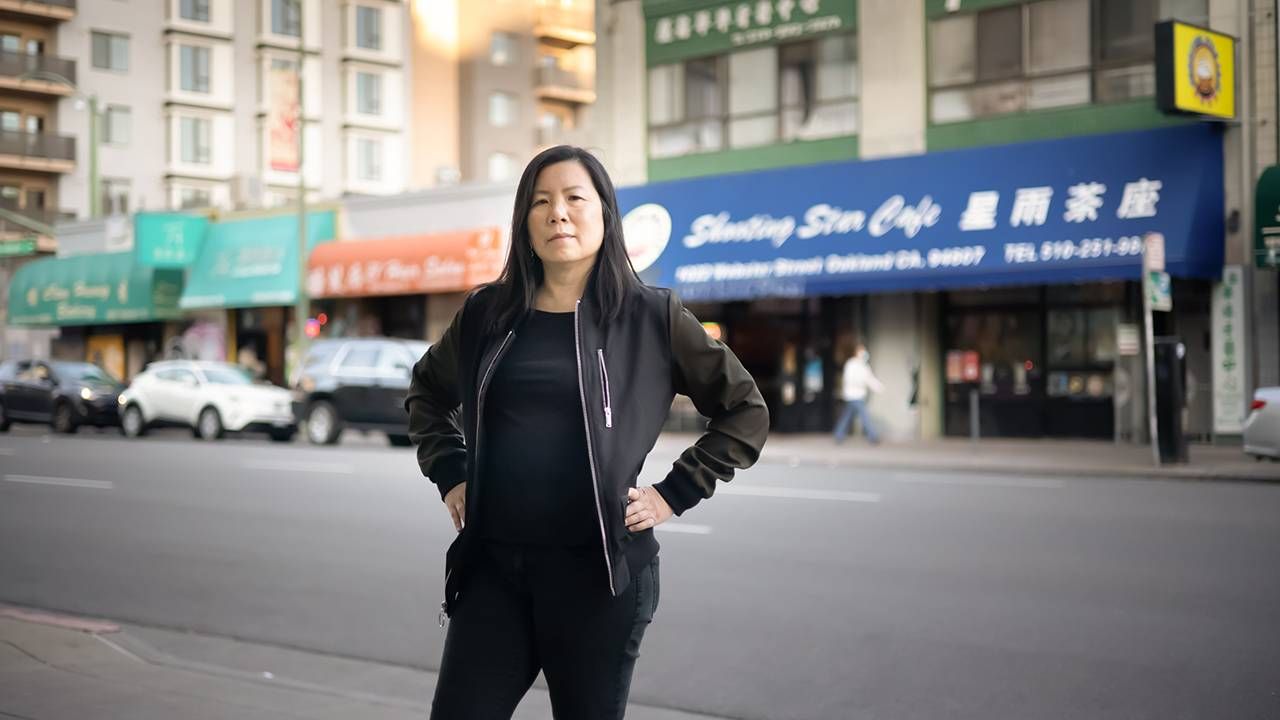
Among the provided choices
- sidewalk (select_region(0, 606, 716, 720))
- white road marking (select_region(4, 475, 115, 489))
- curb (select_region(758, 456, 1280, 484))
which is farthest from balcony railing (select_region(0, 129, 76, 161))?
sidewalk (select_region(0, 606, 716, 720))

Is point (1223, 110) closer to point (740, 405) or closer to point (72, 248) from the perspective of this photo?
point (740, 405)

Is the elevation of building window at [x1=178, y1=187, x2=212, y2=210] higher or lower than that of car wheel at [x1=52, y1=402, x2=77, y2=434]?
higher

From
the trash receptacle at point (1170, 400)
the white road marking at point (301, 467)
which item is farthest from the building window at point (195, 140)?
the trash receptacle at point (1170, 400)

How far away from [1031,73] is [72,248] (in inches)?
1189

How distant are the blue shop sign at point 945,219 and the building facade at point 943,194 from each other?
0.04 m

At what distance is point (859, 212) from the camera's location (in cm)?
2188

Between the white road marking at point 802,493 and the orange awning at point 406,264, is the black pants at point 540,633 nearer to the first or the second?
the white road marking at point 802,493

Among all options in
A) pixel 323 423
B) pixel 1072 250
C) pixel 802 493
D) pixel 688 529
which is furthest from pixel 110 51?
pixel 688 529

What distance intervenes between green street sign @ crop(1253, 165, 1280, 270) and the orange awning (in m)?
14.1

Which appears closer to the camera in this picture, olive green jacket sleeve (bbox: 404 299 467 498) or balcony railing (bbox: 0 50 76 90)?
olive green jacket sleeve (bbox: 404 299 467 498)

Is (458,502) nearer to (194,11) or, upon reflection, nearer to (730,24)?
(194,11)

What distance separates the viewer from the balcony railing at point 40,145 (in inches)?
1195

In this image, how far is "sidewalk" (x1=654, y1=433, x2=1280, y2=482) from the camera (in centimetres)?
1602

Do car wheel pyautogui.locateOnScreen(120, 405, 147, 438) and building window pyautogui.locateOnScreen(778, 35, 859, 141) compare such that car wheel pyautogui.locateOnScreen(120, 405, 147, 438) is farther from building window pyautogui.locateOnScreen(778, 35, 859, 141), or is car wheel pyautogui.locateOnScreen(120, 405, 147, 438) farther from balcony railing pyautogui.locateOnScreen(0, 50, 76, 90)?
building window pyautogui.locateOnScreen(778, 35, 859, 141)
